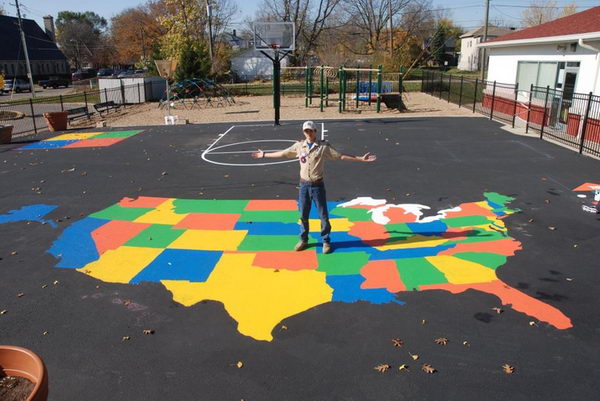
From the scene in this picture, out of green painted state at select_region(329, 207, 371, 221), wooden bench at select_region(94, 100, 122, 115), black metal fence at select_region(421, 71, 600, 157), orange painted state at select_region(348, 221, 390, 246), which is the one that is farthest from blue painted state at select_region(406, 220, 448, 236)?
wooden bench at select_region(94, 100, 122, 115)

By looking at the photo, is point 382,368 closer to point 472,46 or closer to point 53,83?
point 53,83

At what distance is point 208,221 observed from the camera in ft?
28.2

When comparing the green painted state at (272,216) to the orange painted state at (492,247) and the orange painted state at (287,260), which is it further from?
the orange painted state at (492,247)

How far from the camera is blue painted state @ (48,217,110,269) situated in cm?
698

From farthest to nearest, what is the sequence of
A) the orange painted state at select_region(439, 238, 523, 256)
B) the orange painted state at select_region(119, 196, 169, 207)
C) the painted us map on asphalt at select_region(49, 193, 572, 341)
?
the orange painted state at select_region(119, 196, 169, 207)
the orange painted state at select_region(439, 238, 523, 256)
the painted us map on asphalt at select_region(49, 193, 572, 341)

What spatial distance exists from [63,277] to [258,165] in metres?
7.03

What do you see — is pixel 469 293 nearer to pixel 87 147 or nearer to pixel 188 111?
pixel 87 147

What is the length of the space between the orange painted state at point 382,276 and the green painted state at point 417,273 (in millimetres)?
78

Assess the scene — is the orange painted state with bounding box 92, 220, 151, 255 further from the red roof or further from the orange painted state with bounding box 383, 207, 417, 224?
the red roof

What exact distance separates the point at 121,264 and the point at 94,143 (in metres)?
11.7

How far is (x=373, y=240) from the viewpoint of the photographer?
24.7ft

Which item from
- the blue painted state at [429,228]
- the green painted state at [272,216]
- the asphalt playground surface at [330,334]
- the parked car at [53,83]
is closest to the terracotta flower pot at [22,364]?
the asphalt playground surface at [330,334]

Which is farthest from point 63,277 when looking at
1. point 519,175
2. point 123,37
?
point 123,37

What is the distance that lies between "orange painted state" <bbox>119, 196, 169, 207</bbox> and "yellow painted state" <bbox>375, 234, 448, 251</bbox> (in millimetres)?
5024
